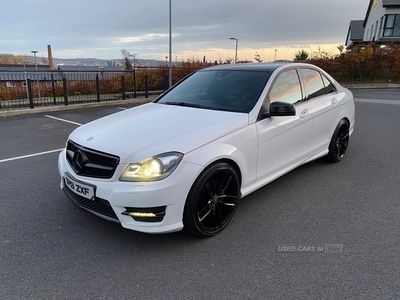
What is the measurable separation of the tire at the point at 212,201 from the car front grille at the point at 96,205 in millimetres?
644

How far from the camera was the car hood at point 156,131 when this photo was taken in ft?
8.85

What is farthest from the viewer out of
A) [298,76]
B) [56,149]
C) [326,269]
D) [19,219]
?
[56,149]

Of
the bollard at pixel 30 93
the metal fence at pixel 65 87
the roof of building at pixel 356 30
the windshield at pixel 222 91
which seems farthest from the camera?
the roof of building at pixel 356 30

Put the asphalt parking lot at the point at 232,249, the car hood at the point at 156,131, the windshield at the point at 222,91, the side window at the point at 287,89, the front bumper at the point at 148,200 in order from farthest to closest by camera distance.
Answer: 1. the side window at the point at 287,89
2. the windshield at the point at 222,91
3. the car hood at the point at 156,131
4. the front bumper at the point at 148,200
5. the asphalt parking lot at the point at 232,249

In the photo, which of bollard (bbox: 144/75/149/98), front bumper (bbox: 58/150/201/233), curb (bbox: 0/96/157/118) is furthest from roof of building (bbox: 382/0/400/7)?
front bumper (bbox: 58/150/201/233)

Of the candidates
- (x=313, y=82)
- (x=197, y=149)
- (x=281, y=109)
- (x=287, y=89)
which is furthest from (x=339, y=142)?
(x=197, y=149)

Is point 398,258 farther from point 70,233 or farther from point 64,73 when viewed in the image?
point 64,73

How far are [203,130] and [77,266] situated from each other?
160cm

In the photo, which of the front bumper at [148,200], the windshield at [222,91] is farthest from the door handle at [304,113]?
the front bumper at [148,200]

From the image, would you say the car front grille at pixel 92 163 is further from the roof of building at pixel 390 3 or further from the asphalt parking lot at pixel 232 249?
the roof of building at pixel 390 3

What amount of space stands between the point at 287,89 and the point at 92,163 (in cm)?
252

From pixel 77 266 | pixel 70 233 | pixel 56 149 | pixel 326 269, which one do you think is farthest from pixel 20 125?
pixel 326 269

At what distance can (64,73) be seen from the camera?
1213 centimetres

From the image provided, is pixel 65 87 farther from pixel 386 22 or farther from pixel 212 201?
pixel 386 22
